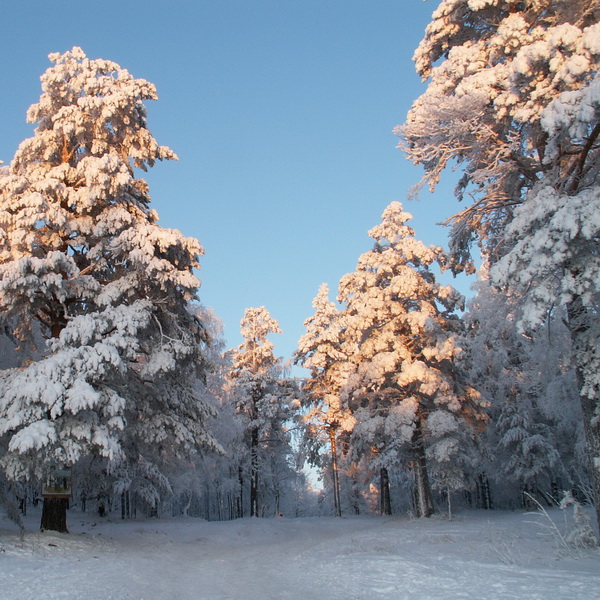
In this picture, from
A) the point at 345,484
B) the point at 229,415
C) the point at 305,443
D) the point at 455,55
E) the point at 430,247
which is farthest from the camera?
the point at 345,484

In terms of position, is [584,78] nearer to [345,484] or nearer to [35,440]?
[35,440]

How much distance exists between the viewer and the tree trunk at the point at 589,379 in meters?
9.87

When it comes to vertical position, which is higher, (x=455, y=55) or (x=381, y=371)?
(x=455, y=55)

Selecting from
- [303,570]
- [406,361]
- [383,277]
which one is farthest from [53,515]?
[383,277]

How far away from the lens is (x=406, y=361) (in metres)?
22.8

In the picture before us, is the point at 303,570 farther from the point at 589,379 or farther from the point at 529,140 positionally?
the point at 529,140

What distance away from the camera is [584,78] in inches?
390

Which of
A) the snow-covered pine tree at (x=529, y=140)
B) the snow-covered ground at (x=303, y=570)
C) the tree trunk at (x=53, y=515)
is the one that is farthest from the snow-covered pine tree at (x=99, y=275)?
the snow-covered pine tree at (x=529, y=140)

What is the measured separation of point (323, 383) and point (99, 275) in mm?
18448

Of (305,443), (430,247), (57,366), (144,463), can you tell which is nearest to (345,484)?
(305,443)

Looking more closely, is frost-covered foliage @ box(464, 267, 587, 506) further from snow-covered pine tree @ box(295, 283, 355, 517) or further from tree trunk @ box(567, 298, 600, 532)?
tree trunk @ box(567, 298, 600, 532)

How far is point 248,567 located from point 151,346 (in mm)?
7004

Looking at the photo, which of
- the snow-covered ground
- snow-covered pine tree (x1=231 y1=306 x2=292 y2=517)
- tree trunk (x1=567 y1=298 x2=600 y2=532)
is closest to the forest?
tree trunk (x1=567 y1=298 x2=600 y2=532)

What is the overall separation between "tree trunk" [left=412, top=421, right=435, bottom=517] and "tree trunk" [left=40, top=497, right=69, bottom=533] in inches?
571
